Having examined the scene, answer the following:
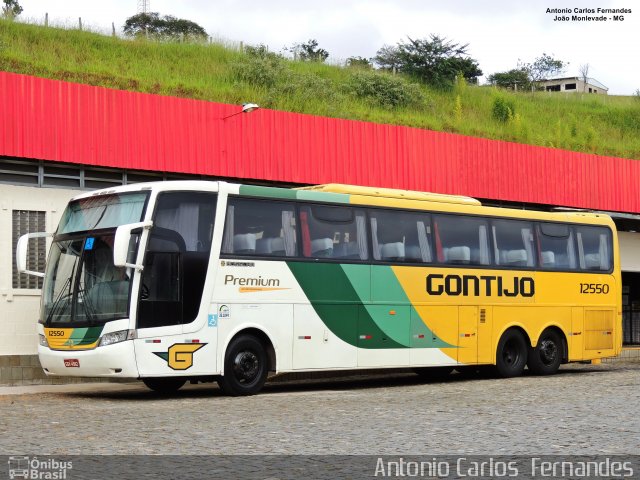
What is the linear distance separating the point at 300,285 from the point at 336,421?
18.9ft

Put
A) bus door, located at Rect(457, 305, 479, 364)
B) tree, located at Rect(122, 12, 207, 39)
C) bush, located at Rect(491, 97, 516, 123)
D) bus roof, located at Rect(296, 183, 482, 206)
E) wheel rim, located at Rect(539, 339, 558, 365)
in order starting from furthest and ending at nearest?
1. tree, located at Rect(122, 12, 207, 39)
2. bush, located at Rect(491, 97, 516, 123)
3. wheel rim, located at Rect(539, 339, 558, 365)
4. bus door, located at Rect(457, 305, 479, 364)
5. bus roof, located at Rect(296, 183, 482, 206)

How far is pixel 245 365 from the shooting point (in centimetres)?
1717

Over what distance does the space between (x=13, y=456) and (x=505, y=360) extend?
13852 mm

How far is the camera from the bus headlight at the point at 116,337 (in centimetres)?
1576

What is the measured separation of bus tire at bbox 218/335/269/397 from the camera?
16.9 meters

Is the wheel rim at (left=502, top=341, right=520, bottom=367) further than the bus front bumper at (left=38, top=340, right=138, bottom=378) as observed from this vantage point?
Yes

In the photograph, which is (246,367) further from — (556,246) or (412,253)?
(556,246)

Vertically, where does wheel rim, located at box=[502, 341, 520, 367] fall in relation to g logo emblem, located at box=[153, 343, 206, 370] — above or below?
below

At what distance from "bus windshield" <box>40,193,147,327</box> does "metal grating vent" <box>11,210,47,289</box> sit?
12.6 feet

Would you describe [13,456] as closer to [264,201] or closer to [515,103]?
[264,201]

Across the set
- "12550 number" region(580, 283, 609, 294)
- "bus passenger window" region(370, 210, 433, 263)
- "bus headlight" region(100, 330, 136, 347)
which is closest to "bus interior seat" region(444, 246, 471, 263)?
"bus passenger window" region(370, 210, 433, 263)

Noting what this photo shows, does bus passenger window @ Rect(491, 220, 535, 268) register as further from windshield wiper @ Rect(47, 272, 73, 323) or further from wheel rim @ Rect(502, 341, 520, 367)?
windshield wiper @ Rect(47, 272, 73, 323)

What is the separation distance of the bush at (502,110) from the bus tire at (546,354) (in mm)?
29130

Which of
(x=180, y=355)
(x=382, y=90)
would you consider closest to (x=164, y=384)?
(x=180, y=355)
